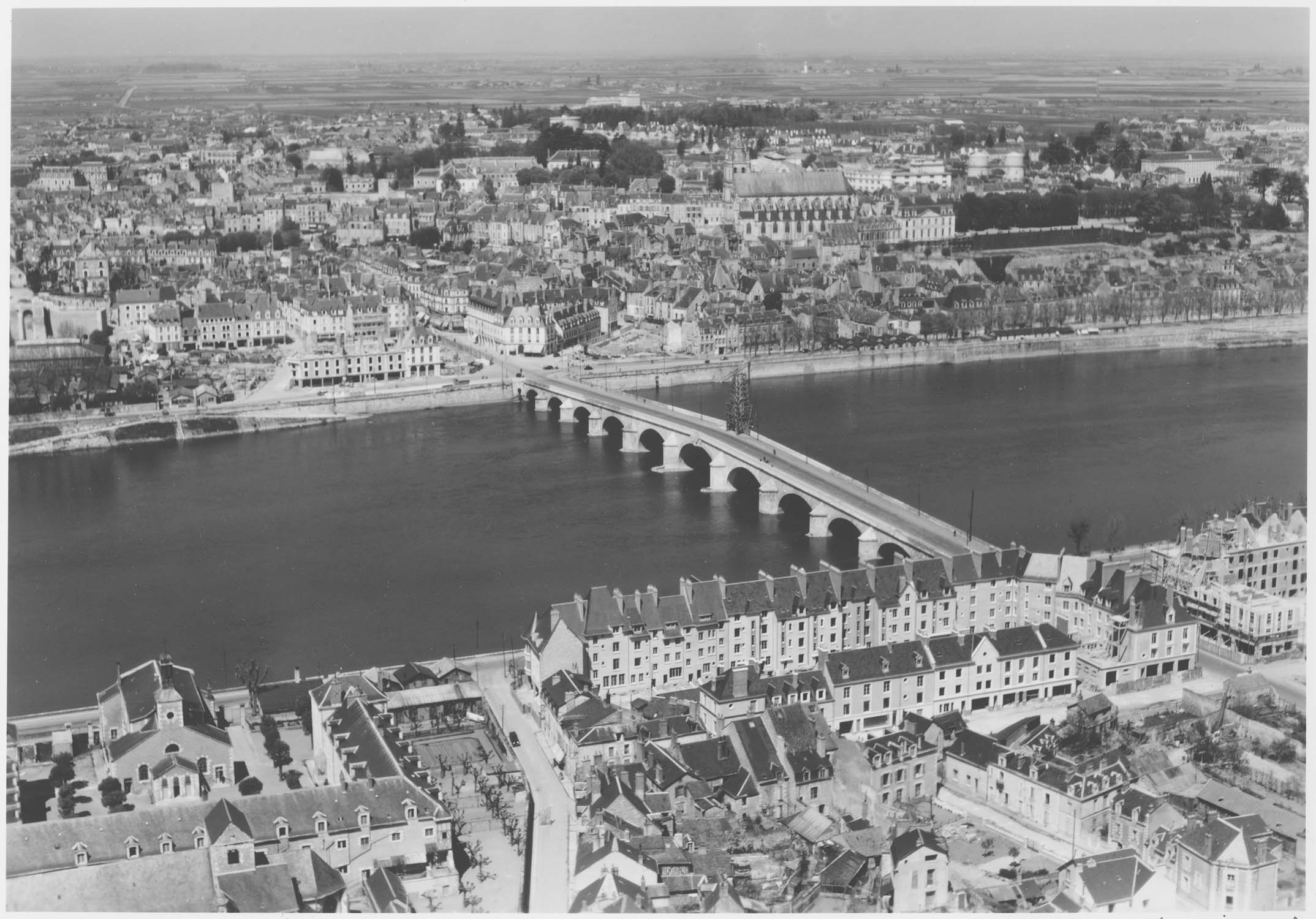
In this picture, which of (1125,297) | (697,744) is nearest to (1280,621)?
(697,744)

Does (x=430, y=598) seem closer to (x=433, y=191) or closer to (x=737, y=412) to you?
(x=737, y=412)

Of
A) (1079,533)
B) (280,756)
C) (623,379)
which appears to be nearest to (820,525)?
(1079,533)

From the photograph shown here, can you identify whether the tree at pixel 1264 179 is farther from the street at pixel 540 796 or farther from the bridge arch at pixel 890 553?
the street at pixel 540 796

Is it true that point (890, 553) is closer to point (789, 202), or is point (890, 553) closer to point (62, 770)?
point (62, 770)

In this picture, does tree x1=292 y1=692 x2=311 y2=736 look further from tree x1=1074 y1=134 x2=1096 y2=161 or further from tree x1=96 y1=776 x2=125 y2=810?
tree x1=1074 y1=134 x2=1096 y2=161

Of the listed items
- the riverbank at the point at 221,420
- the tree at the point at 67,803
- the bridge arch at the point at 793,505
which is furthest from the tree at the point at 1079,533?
the riverbank at the point at 221,420
